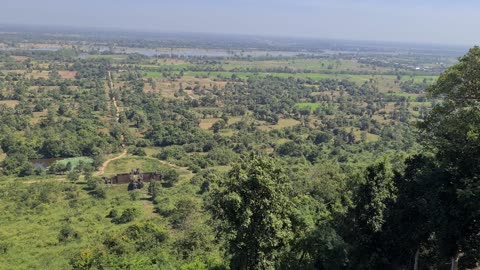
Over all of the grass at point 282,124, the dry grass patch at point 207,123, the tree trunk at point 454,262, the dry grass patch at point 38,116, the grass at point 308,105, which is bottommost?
the grass at point 282,124

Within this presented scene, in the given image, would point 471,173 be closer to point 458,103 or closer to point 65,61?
point 458,103

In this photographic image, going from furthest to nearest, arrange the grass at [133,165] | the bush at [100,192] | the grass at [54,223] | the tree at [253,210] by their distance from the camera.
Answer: the grass at [133,165] < the bush at [100,192] < the grass at [54,223] < the tree at [253,210]

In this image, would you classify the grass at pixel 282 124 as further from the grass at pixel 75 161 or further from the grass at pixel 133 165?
the grass at pixel 75 161

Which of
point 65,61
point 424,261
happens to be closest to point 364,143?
point 424,261

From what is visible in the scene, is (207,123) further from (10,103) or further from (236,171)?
(236,171)

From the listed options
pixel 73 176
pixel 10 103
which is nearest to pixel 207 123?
pixel 73 176

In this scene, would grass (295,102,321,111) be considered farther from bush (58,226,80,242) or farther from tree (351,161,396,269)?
tree (351,161,396,269)

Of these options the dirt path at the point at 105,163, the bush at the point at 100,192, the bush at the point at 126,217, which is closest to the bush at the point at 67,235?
the bush at the point at 126,217

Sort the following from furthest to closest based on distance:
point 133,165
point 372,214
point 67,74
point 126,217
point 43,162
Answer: point 67,74, point 43,162, point 133,165, point 126,217, point 372,214

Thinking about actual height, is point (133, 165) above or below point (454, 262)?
below
